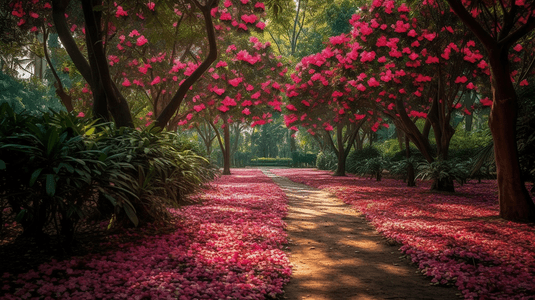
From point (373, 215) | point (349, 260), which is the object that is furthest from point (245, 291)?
point (373, 215)

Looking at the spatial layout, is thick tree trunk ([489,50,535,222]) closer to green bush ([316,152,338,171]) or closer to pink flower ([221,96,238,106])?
pink flower ([221,96,238,106])

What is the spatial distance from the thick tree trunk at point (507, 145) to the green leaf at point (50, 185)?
6060mm

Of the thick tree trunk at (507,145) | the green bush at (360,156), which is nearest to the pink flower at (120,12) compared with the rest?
the thick tree trunk at (507,145)

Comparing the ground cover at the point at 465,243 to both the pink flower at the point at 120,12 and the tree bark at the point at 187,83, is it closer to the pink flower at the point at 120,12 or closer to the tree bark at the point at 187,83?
the tree bark at the point at 187,83

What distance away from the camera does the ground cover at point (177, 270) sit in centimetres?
285

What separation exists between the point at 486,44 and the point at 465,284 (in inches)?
165

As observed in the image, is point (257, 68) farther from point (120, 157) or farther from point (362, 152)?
point (362, 152)

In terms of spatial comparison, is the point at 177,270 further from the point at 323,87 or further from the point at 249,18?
the point at 323,87

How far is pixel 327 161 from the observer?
92.8ft

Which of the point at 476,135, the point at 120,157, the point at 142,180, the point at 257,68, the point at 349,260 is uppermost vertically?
the point at 257,68

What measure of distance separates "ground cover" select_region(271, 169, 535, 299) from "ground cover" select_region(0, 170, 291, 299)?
5.21 feet

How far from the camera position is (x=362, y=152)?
2152 centimetres

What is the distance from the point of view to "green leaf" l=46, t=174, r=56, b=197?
9.84 ft

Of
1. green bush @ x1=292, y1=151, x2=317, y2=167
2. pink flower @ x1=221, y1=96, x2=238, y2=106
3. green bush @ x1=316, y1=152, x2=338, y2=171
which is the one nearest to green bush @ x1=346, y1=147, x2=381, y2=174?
green bush @ x1=316, y1=152, x2=338, y2=171
